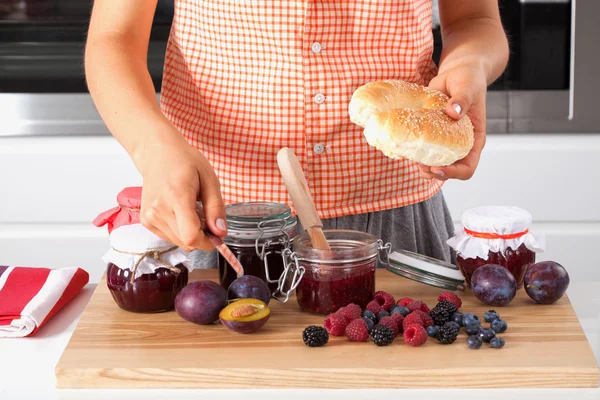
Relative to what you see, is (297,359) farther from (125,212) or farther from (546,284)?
(125,212)

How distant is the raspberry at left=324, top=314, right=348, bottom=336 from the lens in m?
0.96

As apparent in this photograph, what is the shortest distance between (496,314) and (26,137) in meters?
1.46

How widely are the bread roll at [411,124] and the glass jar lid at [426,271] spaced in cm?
15

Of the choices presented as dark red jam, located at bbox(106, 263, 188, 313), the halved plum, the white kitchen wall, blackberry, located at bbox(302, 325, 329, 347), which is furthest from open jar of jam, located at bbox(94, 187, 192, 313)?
the white kitchen wall

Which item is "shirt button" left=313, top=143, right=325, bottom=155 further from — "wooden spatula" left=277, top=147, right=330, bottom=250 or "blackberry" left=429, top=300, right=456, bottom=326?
"blackberry" left=429, top=300, right=456, bottom=326

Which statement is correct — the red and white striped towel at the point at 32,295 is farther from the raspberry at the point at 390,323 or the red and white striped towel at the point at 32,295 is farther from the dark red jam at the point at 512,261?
the dark red jam at the point at 512,261

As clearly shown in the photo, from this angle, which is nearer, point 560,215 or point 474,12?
point 474,12

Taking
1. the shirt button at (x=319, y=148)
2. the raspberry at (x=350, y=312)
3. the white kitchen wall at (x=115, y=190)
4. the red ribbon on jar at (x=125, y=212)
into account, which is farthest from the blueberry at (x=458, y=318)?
the white kitchen wall at (x=115, y=190)

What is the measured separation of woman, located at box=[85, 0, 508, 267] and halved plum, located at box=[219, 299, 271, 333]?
0.76 feet

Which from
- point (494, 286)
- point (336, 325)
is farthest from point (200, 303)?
point (494, 286)

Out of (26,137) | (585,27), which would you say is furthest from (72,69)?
(585,27)

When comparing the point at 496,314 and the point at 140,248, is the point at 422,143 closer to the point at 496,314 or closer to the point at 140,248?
the point at 496,314

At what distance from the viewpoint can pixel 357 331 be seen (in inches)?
37.3

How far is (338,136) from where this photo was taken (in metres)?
1.21
